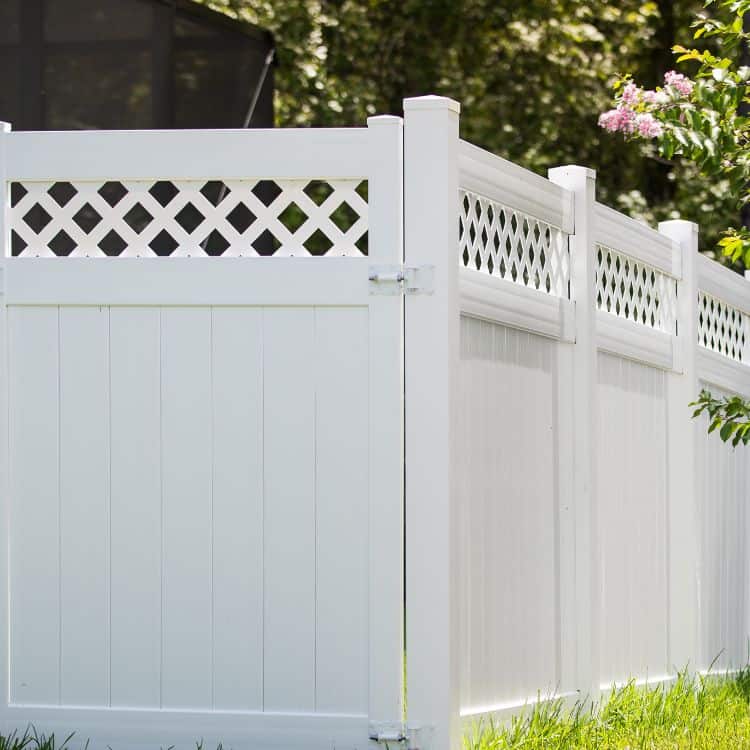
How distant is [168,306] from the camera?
3812mm

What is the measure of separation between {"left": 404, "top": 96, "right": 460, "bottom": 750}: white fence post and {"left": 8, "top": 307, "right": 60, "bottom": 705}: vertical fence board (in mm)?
1013

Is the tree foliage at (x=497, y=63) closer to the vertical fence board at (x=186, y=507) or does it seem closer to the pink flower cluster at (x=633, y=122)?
the pink flower cluster at (x=633, y=122)

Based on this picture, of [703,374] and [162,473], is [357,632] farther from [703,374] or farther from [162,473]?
[703,374]

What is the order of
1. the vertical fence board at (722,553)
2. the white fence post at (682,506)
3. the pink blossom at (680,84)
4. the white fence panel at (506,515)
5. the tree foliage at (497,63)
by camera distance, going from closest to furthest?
the white fence panel at (506,515) < the pink blossom at (680,84) < the white fence post at (682,506) < the vertical fence board at (722,553) < the tree foliage at (497,63)

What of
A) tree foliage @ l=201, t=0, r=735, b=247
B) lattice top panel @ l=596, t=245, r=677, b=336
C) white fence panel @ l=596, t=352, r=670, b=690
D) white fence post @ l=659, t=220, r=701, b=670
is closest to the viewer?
white fence panel @ l=596, t=352, r=670, b=690

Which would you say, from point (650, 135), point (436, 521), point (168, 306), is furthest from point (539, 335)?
point (168, 306)

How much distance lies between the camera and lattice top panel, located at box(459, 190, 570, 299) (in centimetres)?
405

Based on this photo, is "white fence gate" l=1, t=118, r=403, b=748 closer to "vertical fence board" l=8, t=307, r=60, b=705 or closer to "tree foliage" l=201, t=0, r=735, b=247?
"vertical fence board" l=8, t=307, r=60, b=705

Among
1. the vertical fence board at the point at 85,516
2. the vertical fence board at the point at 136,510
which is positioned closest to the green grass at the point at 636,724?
the vertical fence board at the point at 136,510

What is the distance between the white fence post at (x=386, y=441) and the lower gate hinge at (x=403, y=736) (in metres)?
0.04

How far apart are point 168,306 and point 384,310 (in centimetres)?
62

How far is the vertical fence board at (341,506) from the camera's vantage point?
3721 mm

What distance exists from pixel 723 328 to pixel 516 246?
2.65 meters

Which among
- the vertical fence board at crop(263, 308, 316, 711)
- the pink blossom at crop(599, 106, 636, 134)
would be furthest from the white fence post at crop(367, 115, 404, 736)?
the pink blossom at crop(599, 106, 636, 134)
